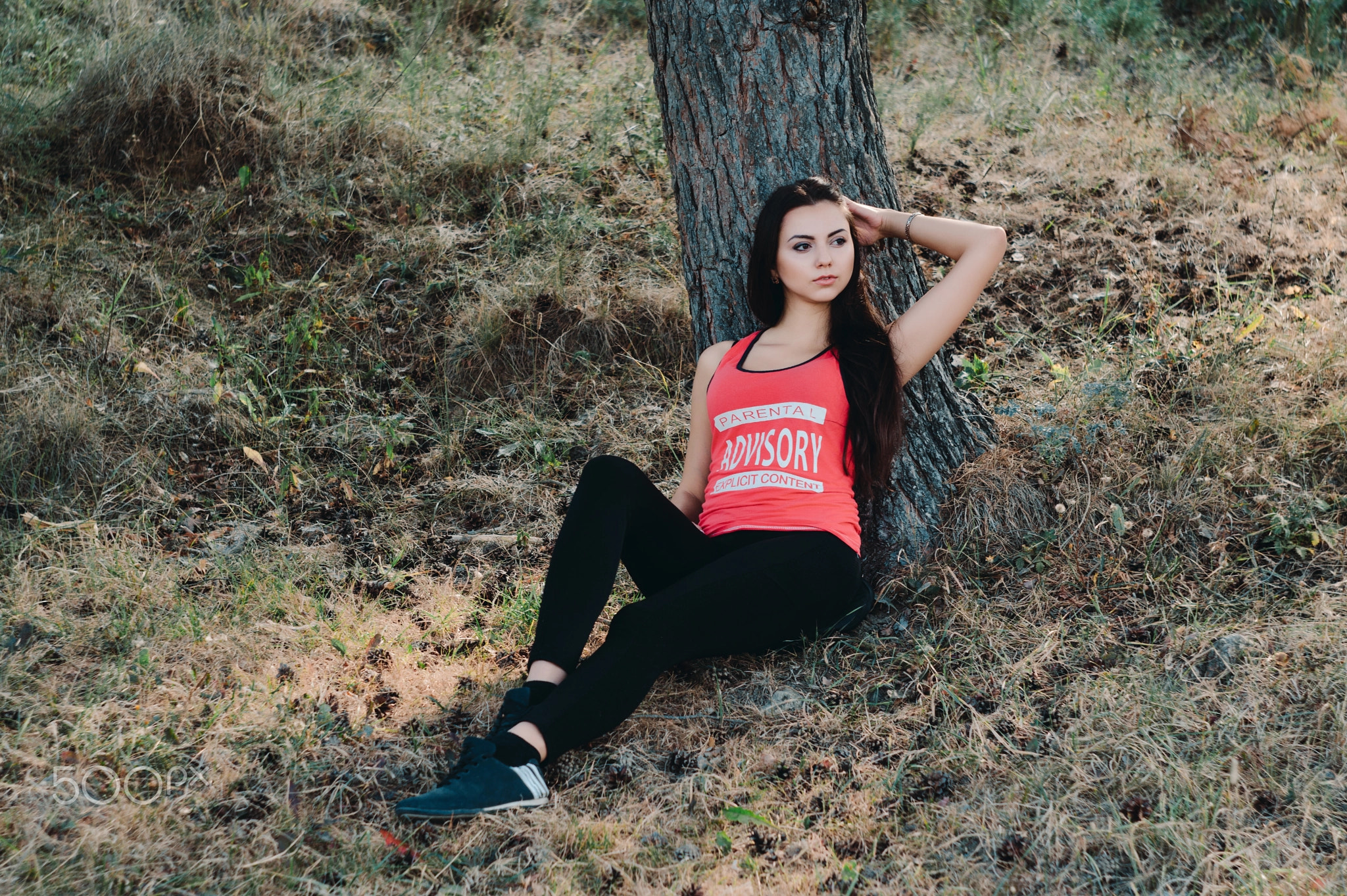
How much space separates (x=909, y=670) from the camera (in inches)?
119

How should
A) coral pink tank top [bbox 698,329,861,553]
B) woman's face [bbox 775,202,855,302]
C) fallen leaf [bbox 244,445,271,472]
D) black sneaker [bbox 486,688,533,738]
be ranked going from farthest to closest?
fallen leaf [bbox 244,445,271,472]
woman's face [bbox 775,202,855,302]
coral pink tank top [bbox 698,329,861,553]
black sneaker [bbox 486,688,533,738]

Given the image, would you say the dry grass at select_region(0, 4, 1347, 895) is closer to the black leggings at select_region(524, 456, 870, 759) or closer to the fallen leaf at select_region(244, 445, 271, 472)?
the fallen leaf at select_region(244, 445, 271, 472)

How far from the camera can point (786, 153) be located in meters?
3.38

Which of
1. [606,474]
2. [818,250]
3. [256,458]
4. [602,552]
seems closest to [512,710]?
[602,552]

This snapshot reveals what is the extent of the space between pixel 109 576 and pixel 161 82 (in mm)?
3203

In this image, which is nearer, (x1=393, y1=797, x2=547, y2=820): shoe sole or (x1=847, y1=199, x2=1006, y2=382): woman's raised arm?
(x1=393, y1=797, x2=547, y2=820): shoe sole

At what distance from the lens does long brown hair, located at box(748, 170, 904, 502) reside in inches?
122

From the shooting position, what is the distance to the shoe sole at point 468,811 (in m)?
2.47

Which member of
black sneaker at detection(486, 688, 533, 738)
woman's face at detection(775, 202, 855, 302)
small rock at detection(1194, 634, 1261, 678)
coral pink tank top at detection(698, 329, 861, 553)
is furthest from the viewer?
woman's face at detection(775, 202, 855, 302)

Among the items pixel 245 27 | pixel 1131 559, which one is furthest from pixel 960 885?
pixel 245 27

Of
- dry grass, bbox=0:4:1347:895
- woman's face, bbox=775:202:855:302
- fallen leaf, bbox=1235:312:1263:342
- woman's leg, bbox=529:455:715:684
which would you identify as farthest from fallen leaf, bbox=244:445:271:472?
fallen leaf, bbox=1235:312:1263:342

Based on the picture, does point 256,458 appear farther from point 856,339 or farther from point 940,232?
point 940,232

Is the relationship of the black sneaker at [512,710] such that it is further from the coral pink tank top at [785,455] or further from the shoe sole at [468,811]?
the coral pink tank top at [785,455]

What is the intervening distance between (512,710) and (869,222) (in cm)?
194
